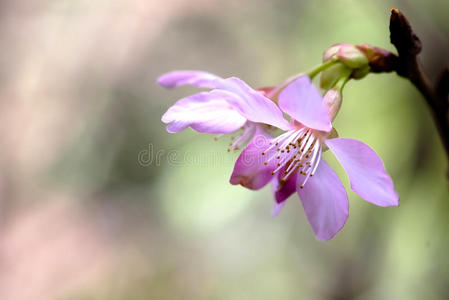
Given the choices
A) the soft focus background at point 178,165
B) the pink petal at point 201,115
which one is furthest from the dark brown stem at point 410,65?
the soft focus background at point 178,165

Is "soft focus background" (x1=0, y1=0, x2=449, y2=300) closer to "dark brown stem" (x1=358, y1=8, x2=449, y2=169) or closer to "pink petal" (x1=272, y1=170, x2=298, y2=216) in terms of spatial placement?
"dark brown stem" (x1=358, y1=8, x2=449, y2=169)

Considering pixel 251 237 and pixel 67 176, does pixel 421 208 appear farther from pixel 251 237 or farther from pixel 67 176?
pixel 67 176

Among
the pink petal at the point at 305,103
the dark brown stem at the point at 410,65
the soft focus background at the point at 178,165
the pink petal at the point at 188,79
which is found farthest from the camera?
the soft focus background at the point at 178,165

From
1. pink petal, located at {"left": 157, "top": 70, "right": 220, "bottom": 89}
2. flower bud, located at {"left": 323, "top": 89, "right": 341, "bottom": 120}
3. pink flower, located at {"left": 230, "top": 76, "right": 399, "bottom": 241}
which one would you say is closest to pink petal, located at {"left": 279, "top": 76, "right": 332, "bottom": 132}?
pink flower, located at {"left": 230, "top": 76, "right": 399, "bottom": 241}

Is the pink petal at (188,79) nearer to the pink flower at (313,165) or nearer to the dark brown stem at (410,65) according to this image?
the pink flower at (313,165)

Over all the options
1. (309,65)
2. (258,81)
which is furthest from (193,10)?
(309,65)

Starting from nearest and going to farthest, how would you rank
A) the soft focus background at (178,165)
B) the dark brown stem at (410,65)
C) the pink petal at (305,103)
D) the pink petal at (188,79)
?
the pink petal at (305,103) → the dark brown stem at (410,65) → the pink petal at (188,79) → the soft focus background at (178,165)
